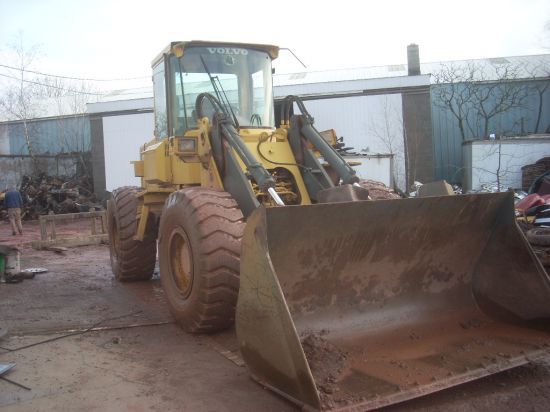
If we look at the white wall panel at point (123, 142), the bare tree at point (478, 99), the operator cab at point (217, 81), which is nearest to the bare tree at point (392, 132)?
the bare tree at point (478, 99)

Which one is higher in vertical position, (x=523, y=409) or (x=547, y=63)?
(x=547, y=63)

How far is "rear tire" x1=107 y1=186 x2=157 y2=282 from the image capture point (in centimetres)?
775

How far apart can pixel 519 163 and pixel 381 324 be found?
15965 mm

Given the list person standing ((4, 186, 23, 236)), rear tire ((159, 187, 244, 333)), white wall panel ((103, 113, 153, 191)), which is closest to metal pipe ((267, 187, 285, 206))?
rear tire ((159, 187, 244, 333))

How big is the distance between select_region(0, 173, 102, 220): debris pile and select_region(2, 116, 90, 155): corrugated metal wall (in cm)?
424

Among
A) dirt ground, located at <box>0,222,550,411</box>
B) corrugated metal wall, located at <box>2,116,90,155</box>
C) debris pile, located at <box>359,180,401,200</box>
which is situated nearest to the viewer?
dirt ground, located at <box>0,222,550,411</box>

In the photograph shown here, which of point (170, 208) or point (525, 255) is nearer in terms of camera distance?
point (525, 255)

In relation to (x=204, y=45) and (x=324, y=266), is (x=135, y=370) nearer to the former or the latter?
(x=324, y=266)

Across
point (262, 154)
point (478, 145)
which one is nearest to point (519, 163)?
point (478, 145)

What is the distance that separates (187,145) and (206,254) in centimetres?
160

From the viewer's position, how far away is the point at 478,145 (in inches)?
733

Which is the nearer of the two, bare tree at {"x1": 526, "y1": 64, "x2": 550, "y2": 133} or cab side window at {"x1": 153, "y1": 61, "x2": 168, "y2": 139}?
cab side window at {"x1": 153, "y1": 61, "x2": 168, "y2": 139}

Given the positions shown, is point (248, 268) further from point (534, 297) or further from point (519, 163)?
point (519, 163)

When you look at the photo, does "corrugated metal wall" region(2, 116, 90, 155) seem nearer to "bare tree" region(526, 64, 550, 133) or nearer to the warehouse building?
the warehouse building
